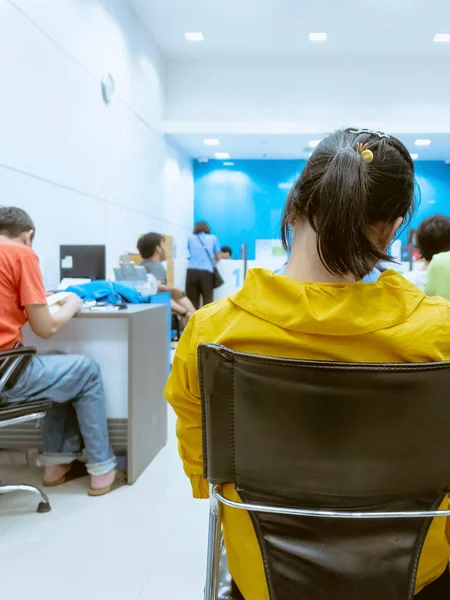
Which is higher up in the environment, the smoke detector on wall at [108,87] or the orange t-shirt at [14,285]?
the smoke detector on wall at [108,87]

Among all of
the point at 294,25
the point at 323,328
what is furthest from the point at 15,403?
the point at 294,25

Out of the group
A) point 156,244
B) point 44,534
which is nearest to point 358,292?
point 44,534

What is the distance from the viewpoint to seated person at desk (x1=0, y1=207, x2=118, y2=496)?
2.02 metres

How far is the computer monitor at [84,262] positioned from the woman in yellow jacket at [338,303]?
302 centimetres

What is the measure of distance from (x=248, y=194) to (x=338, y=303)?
34.8 ft

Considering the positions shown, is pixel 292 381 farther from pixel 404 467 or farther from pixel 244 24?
pixel 244 24

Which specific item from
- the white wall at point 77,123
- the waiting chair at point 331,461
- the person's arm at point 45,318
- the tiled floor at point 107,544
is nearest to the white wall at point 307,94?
the white wall at point 77,123

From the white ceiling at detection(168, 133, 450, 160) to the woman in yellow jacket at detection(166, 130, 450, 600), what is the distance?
317 inches

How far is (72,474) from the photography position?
250 cm

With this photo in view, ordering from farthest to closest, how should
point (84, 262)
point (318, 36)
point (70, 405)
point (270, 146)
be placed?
point (270, 146)
point (318, 36)
point (84, 262)
point (70, 405)

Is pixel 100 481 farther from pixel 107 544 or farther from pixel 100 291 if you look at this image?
pixel 100 291

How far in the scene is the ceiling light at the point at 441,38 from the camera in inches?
290

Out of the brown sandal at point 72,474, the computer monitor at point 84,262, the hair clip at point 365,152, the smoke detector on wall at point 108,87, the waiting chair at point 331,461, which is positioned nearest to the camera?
the waiting chair at point 331,461

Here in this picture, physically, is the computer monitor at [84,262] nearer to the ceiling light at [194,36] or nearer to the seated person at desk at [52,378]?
the seated person at desk at [52,378]
